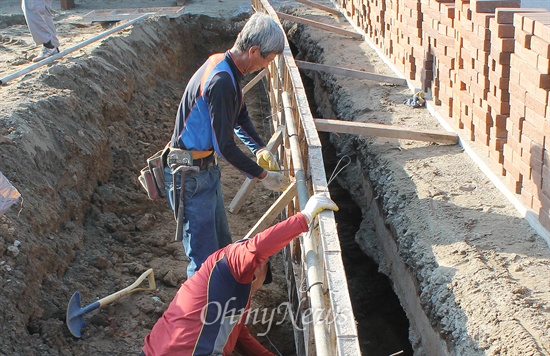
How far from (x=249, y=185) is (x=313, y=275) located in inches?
105

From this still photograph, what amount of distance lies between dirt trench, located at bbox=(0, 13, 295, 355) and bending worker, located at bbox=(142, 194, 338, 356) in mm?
1013

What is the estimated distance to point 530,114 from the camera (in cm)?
426

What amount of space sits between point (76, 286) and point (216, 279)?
1672mm

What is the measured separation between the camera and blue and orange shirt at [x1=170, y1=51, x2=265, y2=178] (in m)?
3.59

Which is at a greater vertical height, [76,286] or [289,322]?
[76,286]

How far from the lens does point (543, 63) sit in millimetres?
3977

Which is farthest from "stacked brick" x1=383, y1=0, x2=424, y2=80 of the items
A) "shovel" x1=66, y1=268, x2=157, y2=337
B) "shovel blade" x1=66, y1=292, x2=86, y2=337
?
"shovel blade" x1=66, y1=292, x2=86, y2=337

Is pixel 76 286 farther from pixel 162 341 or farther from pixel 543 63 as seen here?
pixel 543 63

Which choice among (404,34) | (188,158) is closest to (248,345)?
(188,158)

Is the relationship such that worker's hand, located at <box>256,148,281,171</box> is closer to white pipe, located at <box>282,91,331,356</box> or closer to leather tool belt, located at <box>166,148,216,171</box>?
white pipe, located at <box>282,91,331,356</box>

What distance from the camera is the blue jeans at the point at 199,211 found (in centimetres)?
400

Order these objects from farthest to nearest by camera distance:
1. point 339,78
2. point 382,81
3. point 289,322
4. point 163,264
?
point 339,78
point 382,81
point 163,264
point 289,322

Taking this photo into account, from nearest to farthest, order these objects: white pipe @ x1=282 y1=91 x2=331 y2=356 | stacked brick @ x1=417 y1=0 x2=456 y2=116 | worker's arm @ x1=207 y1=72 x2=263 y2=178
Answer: white pipe @ x1=282 y1=91 x2=331 y2=356, worker's arm @ x1=207 y1=72 x2=263 y2=178, stacked brick @ x1=417 y1=0 x2=456 y2=116

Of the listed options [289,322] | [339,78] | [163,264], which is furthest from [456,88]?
[163,264]
